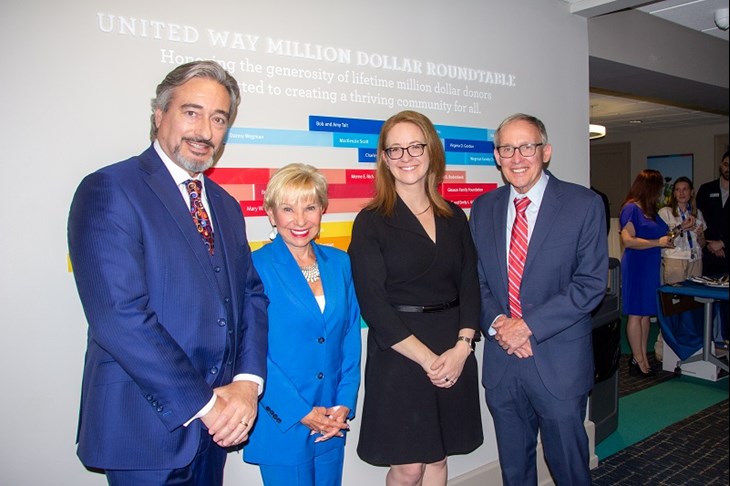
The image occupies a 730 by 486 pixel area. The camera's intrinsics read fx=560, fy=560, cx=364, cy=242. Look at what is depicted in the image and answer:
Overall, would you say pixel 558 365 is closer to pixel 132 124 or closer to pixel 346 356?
pixel 346 356

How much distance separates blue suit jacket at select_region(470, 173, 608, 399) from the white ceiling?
183 centimetres

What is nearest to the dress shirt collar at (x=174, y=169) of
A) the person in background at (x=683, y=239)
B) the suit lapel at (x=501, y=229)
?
the suit lapel at (x=501, y=229)

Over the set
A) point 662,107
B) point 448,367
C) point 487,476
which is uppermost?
point 662,107

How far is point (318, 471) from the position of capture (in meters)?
2.09

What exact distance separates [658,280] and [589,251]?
3.70 metres

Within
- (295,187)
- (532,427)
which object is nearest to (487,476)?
(532,427)

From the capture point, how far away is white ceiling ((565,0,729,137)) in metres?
4.06

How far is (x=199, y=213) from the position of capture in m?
1.75

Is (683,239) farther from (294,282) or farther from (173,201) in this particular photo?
(173,201)

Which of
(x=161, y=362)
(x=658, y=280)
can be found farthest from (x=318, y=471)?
(x=658, y=280)

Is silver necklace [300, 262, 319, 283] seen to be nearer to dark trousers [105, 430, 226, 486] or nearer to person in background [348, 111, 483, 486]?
person in background [348, 111, 483, 486]

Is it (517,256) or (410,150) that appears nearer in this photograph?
(410,150)

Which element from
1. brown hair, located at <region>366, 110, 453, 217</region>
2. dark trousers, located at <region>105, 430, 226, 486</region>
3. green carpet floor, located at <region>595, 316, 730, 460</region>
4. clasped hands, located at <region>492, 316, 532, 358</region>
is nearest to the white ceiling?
brown hair, located at <region>366, 110, 453, 217</region>

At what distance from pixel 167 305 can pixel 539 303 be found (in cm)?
151
